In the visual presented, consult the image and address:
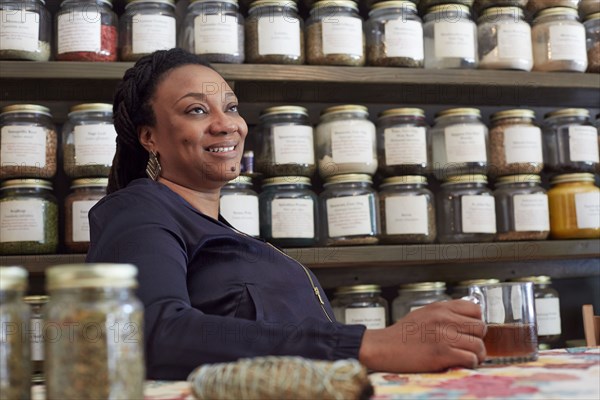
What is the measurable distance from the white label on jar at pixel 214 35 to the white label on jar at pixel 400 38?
365 mm

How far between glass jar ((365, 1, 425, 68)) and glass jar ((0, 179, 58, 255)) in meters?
0.83

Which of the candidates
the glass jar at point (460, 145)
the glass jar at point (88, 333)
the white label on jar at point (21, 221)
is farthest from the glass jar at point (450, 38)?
the glass jar at point (88, 333)

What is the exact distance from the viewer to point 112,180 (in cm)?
141

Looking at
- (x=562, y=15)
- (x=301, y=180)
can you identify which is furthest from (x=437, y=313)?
(x=562, y=15)

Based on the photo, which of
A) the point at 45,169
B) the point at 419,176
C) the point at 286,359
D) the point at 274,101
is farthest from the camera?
the point at 274,101

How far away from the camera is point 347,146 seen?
1810mm

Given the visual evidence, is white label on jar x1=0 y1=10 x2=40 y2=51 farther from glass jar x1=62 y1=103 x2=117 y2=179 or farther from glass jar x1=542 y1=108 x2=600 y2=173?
glass jar x1=542 y1=108 x2=600 y2=173

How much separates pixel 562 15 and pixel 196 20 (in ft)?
3.01

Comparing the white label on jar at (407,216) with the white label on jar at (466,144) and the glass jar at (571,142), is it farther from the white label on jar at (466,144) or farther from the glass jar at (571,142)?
the glass jar at (571,142)

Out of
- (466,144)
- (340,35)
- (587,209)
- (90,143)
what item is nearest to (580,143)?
(587,209)

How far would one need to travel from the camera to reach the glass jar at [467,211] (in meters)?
1.84

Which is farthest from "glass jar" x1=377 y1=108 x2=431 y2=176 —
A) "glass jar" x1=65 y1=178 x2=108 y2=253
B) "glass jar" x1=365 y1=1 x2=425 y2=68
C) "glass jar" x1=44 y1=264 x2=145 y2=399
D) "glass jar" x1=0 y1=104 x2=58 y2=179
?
"glass jar" x1=44 y1=264 x2=145 y2=399

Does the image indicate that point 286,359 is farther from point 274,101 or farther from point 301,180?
point 274,101

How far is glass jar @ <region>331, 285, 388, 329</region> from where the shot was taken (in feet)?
5.98
